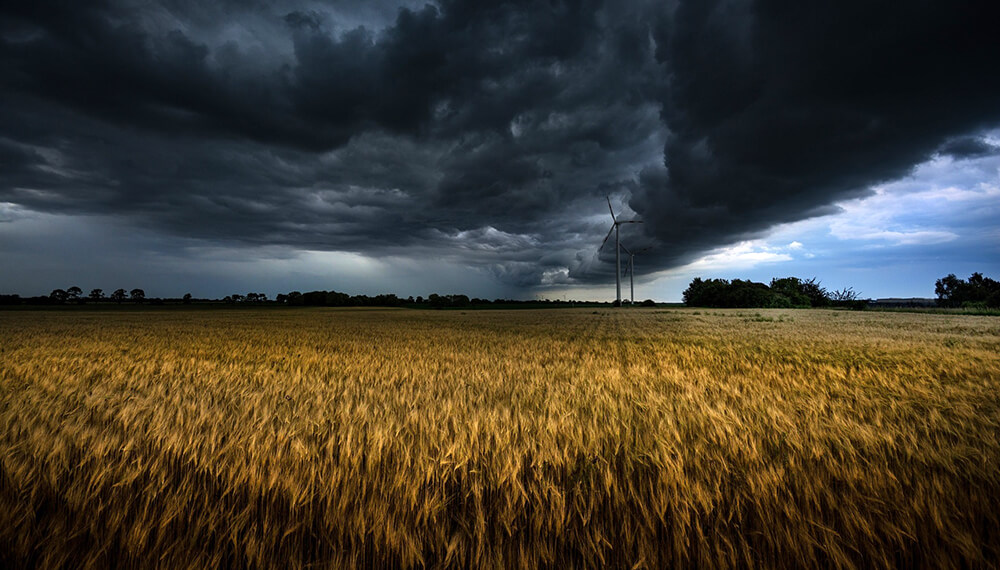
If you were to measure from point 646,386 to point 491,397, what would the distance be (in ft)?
7.15

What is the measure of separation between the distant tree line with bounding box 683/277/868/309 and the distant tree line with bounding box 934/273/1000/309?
14426 mm

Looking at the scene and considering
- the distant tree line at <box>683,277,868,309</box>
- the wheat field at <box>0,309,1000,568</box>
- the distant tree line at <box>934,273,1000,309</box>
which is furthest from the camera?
the distant tree line at <box>683,277,868,309</box>

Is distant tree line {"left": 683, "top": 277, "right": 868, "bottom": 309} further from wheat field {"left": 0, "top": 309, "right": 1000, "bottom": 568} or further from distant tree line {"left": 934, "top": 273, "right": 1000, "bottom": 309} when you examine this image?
wheat field {"left": 0, "top": 309, "right": 1000, "bottom": 568}

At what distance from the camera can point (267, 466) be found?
2504mm

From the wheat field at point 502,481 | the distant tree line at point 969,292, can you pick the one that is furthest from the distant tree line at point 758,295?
the wheat field at point 502,481

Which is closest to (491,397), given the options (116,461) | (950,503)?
(116,461)

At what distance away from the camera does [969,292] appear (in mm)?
75562

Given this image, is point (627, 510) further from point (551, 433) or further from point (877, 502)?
point (877, 502)

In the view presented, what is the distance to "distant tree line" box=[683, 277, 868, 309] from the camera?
299 feet

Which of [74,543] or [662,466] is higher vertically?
[662,466]

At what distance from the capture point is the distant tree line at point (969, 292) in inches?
2234

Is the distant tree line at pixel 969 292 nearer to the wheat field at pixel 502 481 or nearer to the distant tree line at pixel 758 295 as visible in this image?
the distant tree line at pixel 758 295

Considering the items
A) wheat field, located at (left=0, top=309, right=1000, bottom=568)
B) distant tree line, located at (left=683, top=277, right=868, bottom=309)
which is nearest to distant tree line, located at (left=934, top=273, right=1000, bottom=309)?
distant tree line, located at (left=683, top=277, right=868, bottom=309)

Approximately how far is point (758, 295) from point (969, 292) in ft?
115
